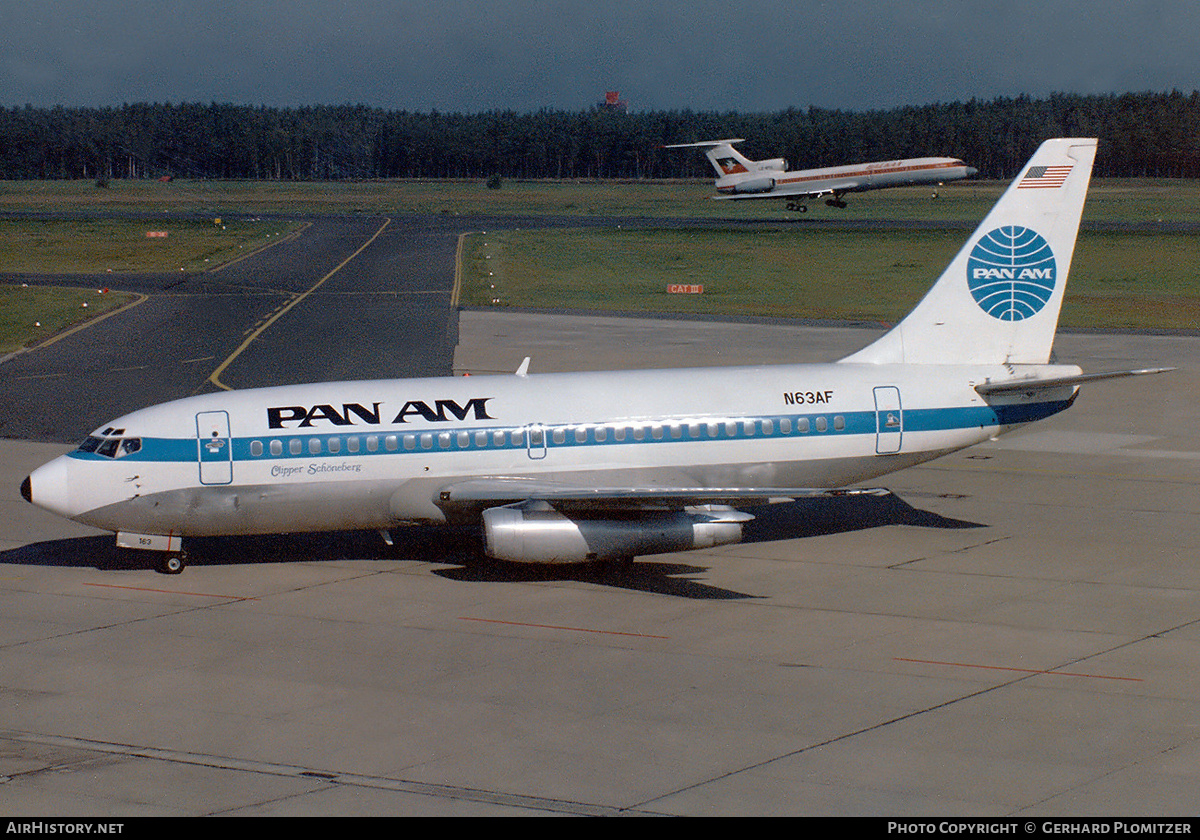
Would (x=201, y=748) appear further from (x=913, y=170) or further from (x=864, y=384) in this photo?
(x=913, y=170)

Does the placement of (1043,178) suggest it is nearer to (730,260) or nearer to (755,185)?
(730,260)

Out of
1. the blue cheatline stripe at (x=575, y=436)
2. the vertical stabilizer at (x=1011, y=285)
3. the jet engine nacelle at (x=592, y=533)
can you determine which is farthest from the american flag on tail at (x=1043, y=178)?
the jet engine nacelle at (x=592, y=533)

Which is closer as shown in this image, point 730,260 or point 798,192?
point 730,260

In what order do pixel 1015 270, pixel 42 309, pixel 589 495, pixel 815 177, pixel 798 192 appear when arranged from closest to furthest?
pixel 589 495
pixel 1015 270
pixel 42 309
pixel 815 177
pixel 798 192

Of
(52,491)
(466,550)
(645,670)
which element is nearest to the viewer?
(645,670)

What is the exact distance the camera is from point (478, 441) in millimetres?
28219

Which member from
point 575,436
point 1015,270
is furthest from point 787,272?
point 575,436

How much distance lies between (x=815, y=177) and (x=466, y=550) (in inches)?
5016

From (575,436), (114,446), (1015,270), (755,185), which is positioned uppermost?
(755,185)

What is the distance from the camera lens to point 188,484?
27.5m

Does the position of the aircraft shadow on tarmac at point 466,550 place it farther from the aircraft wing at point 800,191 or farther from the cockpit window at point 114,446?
the aircraft wing at point 800,191

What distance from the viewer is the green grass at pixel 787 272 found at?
76.2 meters

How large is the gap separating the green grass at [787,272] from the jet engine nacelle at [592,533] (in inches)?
1792

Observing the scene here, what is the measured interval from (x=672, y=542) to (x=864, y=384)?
21.6 feet
